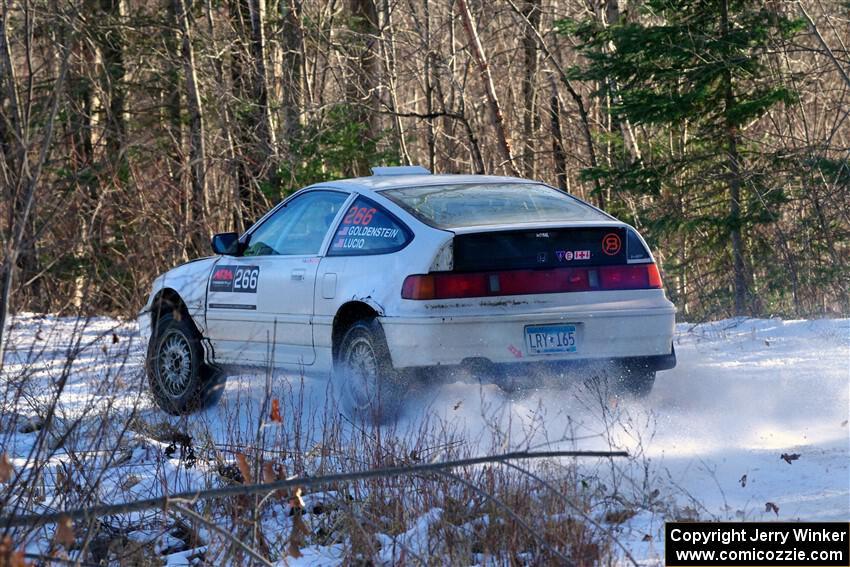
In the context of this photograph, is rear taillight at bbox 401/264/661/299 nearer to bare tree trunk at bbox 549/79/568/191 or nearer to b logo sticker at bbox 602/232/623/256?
b logo sticker at bbox 602/232/623/256

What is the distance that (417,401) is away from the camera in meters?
7.30

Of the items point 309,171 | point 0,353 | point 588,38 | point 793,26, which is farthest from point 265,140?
point 0,353

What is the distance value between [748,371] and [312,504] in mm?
4168

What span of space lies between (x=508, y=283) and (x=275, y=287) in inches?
78.4

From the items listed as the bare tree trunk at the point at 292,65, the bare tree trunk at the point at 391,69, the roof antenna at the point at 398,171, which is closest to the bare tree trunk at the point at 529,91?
the bare tree trunk at the point at 391,69

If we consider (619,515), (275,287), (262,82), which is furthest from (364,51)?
(619,515)

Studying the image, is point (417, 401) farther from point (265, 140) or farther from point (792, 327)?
point (265, 140)

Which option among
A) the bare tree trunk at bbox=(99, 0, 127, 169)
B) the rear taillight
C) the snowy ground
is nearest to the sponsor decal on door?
the snowy ground

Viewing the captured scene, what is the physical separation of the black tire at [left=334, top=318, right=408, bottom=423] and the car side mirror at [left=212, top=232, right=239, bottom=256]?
155cm

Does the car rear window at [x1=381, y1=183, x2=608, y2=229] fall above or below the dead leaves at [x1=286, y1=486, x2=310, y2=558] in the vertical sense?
above

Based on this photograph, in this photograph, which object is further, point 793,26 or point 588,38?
point 588,38

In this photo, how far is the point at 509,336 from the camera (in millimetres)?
6961

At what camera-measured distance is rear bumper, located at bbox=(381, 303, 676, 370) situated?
6.93m

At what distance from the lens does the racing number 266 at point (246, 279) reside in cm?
851
